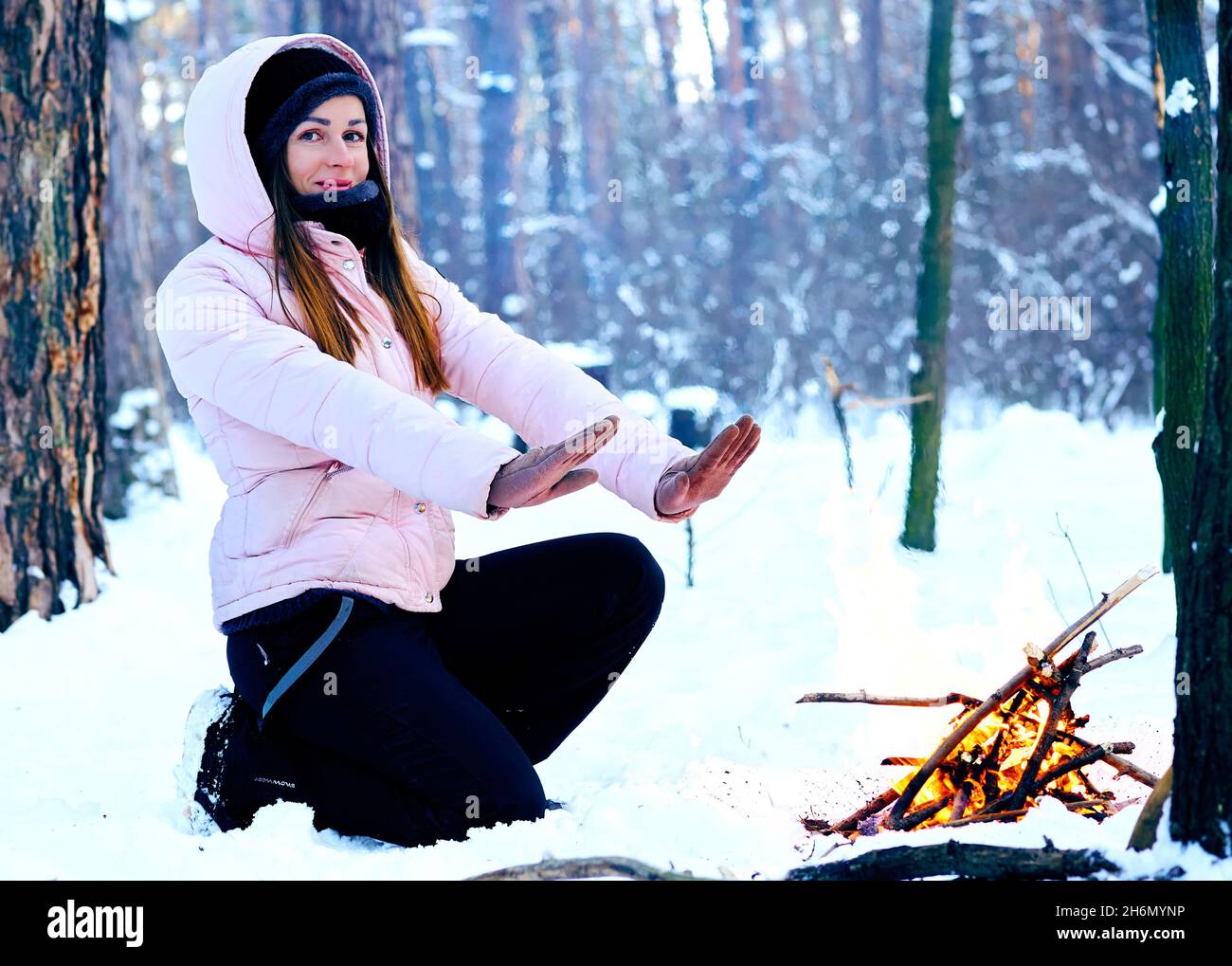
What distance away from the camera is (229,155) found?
2514 mm

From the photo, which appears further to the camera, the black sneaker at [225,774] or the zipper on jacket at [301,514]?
the black sneaker at [225,774]

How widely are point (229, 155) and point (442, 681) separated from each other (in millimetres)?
1172

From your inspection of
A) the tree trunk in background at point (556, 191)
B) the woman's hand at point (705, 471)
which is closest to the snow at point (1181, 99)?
the woman's hand at point (705, 471)

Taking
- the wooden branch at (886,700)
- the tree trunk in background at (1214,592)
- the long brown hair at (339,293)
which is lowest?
the wooden branch at (886,700)

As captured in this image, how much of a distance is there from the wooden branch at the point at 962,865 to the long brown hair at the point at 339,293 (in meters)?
1.39

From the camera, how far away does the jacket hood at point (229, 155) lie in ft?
8.24

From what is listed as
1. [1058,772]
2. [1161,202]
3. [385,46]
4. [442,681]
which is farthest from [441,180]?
[1058,772]

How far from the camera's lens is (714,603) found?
18.0ft

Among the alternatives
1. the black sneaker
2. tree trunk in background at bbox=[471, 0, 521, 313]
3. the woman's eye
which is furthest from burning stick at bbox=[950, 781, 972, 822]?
tree trunk in background at bbox=[471, 0, 521, 313]

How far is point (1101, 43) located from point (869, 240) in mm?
3356

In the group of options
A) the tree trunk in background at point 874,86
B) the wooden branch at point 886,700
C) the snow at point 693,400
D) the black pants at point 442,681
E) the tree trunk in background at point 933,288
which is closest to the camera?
the black pants at point 442,681

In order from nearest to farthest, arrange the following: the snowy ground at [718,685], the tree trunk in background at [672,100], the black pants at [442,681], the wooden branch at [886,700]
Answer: the snowy ground at [718,685], the black pants at [442,681], the wooden branch at [886,700], the tree trunk in background at [672,100]

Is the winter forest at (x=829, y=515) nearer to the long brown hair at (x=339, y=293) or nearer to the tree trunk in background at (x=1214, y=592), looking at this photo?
the tree trunk in background at (x=1214, y=592)
